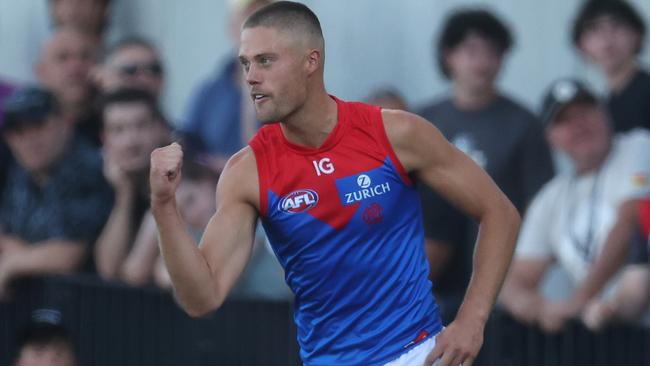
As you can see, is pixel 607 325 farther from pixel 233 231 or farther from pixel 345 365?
pixel 233 231

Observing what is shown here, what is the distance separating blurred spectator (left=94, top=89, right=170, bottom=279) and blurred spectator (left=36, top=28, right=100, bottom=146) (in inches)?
30.0

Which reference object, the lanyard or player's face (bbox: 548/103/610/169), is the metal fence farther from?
player's face (bbox: 548/103/610/169)

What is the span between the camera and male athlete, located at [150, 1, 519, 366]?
5.36m

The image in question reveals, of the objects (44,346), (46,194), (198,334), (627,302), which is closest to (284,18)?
(627,302)

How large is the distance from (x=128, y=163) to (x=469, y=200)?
12.4 feet

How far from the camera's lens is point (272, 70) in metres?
5.30

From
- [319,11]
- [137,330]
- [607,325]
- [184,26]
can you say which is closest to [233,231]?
[607,325]

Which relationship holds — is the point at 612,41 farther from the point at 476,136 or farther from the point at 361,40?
the point at 361,40

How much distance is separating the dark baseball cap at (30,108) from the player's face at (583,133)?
3283 millimetres

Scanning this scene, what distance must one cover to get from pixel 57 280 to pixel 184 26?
2.36 metres

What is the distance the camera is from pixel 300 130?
5.50 m

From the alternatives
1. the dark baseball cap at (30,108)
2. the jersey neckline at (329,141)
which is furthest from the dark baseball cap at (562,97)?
the dark baseball cap at (30,108)

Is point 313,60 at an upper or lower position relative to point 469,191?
upper

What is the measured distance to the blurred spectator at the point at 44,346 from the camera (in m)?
7.68
